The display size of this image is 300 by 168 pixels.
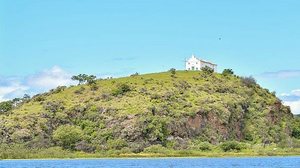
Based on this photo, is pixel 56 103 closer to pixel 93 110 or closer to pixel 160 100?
pixel 93 110

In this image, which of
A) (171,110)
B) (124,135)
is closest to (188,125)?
(171,110)

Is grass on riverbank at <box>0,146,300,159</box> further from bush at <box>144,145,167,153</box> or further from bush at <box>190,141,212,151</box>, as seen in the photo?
bush at <box>190,141,212,151</box>

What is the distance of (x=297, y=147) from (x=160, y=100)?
Answer: 38.7 metres

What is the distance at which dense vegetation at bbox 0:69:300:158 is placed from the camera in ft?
547

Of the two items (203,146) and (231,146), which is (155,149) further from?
(231,146)

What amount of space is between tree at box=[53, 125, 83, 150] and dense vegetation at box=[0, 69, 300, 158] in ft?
0.81

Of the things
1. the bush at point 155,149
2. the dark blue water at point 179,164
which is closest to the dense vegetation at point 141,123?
the bush at point 155,149

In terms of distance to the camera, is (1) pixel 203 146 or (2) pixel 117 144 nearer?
(1) pixel 203 146

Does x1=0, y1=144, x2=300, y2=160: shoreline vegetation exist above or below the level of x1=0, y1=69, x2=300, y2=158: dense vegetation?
below

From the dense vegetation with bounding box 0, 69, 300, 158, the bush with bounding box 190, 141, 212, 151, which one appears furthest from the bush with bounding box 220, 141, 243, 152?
the bush with bounding box 190, 141, 212, 151

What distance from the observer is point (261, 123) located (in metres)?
194

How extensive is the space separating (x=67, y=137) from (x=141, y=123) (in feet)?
61.3

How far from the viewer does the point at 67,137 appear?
168 metres

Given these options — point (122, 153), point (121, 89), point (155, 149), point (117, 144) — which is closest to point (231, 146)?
point (155, 149)
